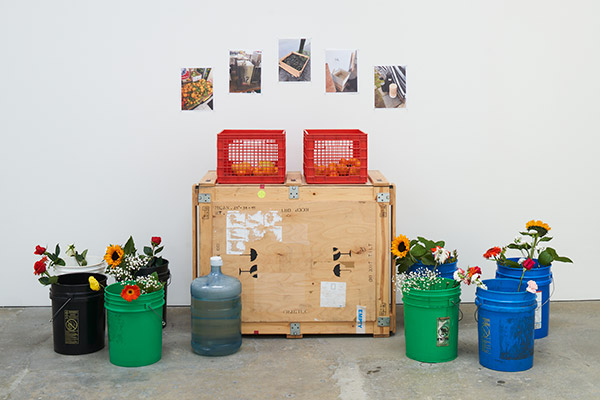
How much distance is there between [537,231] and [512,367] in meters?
1.11

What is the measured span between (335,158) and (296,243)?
2.05 feet

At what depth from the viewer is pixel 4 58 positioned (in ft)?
17.8

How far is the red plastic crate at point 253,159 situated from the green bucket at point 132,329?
0.97m

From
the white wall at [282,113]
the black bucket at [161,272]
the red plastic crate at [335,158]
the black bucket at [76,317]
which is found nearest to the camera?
the black bucket at [76,317]

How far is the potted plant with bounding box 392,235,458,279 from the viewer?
188 inches

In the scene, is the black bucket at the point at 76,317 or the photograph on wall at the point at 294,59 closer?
the black bucket at the point at 76,317

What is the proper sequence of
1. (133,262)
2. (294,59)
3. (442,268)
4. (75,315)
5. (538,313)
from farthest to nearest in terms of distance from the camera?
(294,59) < (442,268) < (538,313) < (133,262) < (75,315)

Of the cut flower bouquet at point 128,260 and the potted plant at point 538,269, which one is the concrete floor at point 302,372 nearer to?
the potted plant at point 538,269

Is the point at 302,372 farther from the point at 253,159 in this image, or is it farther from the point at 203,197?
Result: the point at 253,159

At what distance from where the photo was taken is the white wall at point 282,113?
5.42m

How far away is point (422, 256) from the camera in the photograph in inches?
194

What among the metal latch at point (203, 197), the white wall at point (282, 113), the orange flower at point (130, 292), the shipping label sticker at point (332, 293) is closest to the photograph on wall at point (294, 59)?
the white wall at point (282, 113)

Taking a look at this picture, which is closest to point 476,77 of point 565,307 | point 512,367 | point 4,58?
point 565,307

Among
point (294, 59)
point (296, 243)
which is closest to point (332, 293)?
point (296, 243)
